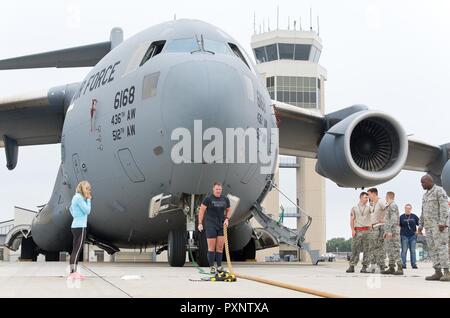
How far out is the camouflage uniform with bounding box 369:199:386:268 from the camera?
32.0 ft

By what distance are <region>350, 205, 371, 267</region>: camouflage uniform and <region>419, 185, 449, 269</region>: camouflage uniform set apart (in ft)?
5.81

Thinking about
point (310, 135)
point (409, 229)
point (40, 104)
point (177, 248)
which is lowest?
point (177, 248)

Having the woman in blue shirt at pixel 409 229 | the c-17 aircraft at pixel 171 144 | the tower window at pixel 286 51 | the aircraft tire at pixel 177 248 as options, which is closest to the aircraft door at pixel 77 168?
the c-17 aircraft at pixel 171 144

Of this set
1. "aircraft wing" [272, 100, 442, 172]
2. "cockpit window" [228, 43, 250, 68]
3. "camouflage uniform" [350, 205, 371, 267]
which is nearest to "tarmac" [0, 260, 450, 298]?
"camouflage uniform" [350, 205, 371, 267]

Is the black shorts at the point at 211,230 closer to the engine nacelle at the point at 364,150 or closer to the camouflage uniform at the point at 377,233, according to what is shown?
the camouflage uniform at the point at 377,233

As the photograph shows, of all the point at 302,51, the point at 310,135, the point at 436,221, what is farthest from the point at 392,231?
the point at 302,51

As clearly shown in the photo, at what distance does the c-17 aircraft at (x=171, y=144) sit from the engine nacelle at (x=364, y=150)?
17 mm

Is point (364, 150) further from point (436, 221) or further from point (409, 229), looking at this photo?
point (436, 221)

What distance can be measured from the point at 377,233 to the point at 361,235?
0.92 feet

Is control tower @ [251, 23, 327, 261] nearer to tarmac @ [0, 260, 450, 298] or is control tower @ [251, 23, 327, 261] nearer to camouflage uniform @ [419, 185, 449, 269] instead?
camouflage uniform @ [419, 185, 449, 269]

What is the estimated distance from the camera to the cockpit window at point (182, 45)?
9641 mm

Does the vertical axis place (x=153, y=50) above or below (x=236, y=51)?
below

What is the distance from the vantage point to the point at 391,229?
9.27 m

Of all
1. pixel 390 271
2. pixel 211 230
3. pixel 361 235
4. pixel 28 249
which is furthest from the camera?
pixel 28 249
